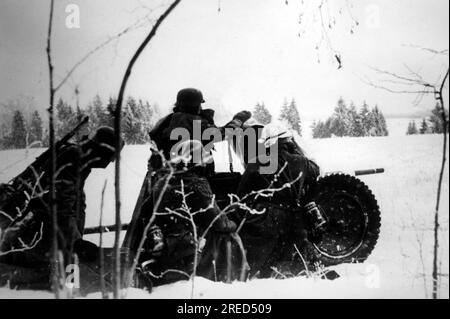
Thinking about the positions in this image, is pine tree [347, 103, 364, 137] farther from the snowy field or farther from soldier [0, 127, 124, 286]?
soldier [0, 127, 124, 286]

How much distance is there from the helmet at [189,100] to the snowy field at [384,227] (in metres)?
1.21

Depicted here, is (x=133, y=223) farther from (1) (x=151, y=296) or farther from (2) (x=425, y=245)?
(2) (x=425, y=245)

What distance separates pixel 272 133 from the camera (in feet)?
17.7

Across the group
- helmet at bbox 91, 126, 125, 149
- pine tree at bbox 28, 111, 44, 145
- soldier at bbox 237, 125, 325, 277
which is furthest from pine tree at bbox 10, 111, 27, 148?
soldier at bbox 237, 125, 325, 277

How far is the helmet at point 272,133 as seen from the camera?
5.30m

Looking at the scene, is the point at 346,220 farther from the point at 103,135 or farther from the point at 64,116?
the point at 64,116

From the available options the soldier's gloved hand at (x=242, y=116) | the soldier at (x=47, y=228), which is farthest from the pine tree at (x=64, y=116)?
the soldier's gloved hand at (x=242, y=116)

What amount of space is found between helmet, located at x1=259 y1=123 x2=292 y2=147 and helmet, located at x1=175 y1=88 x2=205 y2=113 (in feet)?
3.24

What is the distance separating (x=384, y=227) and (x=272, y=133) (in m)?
4.01

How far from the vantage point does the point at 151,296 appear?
10.1 ft

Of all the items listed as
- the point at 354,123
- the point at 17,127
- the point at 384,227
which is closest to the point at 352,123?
the point at 354,123

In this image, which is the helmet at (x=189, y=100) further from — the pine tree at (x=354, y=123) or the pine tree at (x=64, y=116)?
the pine tree at (x=354, y=123)
